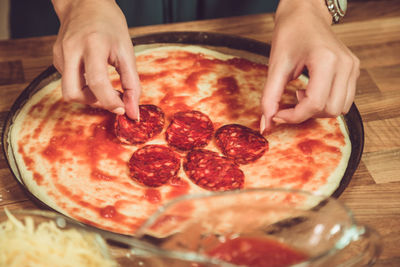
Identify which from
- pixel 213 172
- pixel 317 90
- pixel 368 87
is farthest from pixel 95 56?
pixel 368 87

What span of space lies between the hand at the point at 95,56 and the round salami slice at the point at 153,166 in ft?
0.41

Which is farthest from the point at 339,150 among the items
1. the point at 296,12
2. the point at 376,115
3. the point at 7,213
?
the point at 7,213

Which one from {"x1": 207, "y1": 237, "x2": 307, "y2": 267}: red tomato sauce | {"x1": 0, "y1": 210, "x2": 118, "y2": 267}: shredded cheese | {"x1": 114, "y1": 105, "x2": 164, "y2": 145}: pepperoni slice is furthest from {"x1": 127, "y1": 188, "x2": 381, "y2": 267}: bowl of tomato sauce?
{"x1": 114, "y1": 105, "x2": 164, "y2": 145}: pepperoni slice

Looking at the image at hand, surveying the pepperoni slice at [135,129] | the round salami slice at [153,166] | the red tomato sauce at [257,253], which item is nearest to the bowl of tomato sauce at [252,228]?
the red tomato sauce at [257,253]

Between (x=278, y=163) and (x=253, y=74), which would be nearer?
(x=278, y=163)

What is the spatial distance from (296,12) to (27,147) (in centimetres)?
91

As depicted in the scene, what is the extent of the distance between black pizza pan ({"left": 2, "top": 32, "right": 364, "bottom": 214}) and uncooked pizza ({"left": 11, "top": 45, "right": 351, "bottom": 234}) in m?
0.02

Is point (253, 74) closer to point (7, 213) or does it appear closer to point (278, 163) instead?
point (278, 163)

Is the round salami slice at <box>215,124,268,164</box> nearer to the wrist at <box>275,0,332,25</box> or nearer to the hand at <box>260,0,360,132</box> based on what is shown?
the hand at <box>260,0,360,132</box>

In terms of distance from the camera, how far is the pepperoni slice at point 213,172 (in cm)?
132

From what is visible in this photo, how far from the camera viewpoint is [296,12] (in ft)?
4.30

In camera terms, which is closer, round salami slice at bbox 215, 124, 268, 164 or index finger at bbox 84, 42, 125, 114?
index finger at bbox 84, 42, 125, 114

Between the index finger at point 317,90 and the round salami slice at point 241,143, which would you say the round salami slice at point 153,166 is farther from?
the index finger at point 317,90

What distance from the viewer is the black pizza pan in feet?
4.24
